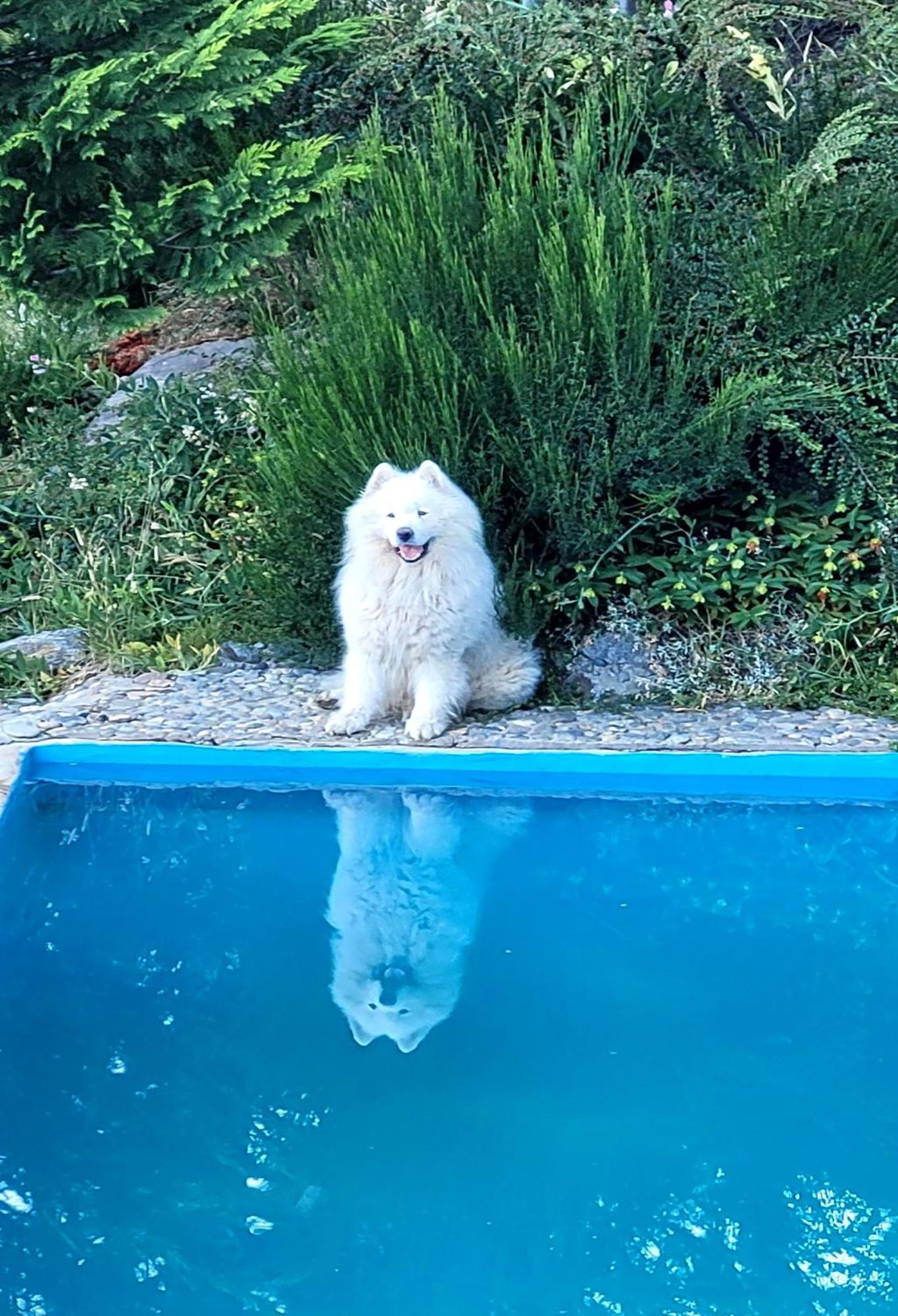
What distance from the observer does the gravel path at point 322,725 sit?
4820 mm

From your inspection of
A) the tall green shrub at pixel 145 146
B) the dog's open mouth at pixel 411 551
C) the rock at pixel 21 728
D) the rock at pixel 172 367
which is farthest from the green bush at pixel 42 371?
the dog's open mouth at pixel 411 551

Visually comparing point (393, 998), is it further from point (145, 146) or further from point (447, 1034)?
point (145, 146)

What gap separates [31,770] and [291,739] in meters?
0.92

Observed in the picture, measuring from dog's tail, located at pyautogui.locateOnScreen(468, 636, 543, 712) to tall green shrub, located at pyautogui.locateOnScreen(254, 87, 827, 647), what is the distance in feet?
1.22

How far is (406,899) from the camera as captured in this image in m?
4.14

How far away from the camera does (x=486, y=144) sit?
6.16 metres

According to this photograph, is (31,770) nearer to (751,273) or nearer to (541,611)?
(541,611)

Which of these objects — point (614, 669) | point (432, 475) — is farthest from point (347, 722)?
point (614, 669)

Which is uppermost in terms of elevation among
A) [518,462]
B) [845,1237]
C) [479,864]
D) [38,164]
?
[38,164]

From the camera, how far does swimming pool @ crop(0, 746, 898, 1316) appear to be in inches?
103

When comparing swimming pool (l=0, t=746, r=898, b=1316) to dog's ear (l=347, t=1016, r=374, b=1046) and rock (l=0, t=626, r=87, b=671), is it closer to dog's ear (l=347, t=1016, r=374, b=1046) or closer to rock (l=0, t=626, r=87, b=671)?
dog's ear (l=347, t=1016, r=374, b=1046)

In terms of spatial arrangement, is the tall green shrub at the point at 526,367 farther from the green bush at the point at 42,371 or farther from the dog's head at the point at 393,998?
the green bush at the point at 42,371

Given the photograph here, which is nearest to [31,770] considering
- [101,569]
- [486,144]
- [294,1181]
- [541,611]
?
[101,569]

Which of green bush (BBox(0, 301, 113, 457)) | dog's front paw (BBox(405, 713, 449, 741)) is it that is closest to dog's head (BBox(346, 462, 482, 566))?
dog's front paw (BBox(405, 713, 449, 741))
